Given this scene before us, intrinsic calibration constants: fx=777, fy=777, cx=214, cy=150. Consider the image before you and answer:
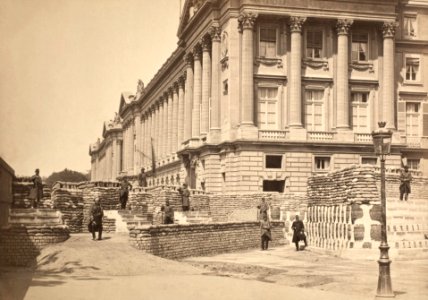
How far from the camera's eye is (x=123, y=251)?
28.3 meters

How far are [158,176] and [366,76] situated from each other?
34943 millimetres

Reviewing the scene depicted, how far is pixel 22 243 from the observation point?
2911 centimetres

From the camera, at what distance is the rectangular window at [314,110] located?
57.8m

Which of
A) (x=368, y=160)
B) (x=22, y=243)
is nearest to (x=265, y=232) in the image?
(x=22, y=243)

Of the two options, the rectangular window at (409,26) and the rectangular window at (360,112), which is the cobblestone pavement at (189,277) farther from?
the rectangular window at (409,26)

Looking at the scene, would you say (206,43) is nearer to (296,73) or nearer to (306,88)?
(296,73)

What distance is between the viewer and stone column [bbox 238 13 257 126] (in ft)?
183

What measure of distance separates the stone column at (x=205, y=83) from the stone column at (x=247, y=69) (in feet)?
25.5

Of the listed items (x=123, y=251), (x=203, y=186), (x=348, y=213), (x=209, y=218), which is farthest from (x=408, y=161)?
(x=123, y=251)

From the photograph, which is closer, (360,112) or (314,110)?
(314,110)

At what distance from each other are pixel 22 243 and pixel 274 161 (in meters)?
29.2

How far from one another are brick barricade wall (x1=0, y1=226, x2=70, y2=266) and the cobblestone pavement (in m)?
0.88

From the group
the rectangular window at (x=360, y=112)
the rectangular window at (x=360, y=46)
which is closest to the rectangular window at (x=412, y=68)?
the rectangular window at (x=360, y=46)

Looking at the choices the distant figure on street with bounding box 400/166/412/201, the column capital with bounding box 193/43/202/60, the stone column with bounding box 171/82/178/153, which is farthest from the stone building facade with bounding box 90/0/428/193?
the stone column with bounding box 171/82/178/153
